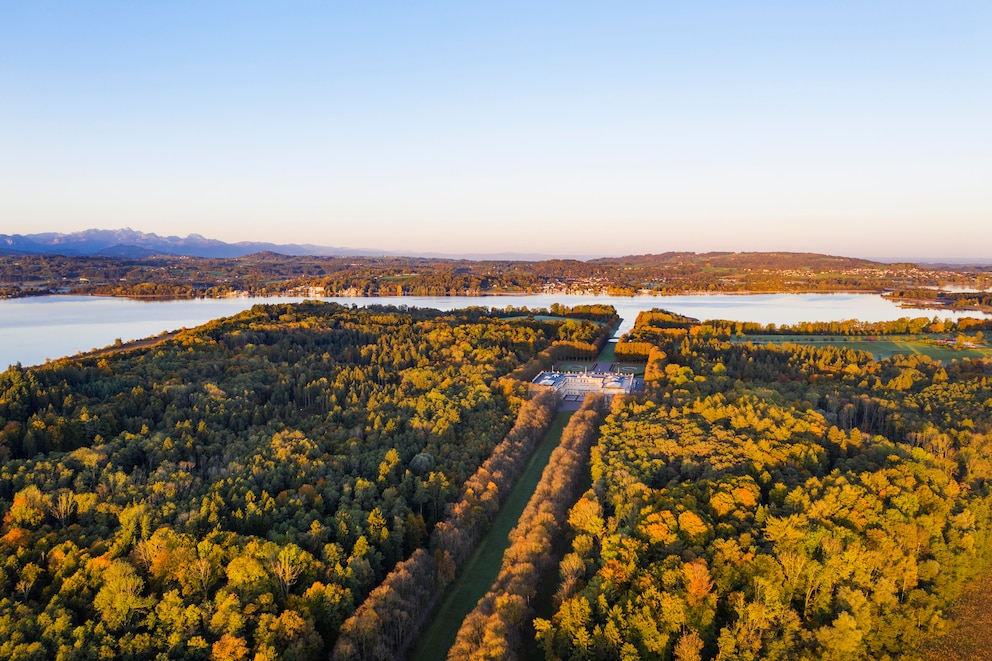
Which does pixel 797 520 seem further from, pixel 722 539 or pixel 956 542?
pixel 956 542

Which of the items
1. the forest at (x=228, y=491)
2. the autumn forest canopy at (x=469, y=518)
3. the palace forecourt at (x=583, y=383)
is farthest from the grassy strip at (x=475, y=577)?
the palace forecourt at (x=583, y=383)

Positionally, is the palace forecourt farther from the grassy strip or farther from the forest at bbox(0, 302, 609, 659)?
the grassy strip

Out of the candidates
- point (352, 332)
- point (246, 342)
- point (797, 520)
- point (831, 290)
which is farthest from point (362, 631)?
point (831, 290)

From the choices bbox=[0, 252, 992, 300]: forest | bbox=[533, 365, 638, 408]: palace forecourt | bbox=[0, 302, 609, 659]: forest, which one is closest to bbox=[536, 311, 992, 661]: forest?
bbox=[0, 302, 609, 659]: forest

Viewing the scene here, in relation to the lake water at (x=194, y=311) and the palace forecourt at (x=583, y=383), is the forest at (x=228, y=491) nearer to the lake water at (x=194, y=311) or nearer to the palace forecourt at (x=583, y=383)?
the palace forecourt at (x=583, y=383)

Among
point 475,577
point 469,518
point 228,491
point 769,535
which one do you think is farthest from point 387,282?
point 769,535

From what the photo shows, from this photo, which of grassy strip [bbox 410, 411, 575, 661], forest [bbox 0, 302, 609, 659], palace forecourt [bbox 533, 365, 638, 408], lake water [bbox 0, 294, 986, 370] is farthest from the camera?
lake water [bbox 0, 294, 986, 370]

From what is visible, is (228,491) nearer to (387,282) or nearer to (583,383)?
(583,383)

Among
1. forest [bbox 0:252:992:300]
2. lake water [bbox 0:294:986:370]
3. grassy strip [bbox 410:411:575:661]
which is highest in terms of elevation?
forest [bbox 0:252:992:300]
